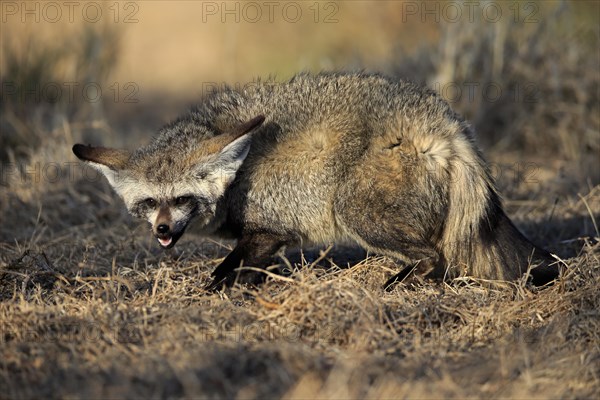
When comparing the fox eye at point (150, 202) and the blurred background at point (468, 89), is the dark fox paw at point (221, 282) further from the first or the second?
the blurred background at point (468, 89)

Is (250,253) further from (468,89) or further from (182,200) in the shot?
(468,89)

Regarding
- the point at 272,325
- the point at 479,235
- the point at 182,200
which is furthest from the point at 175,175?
the point at 479,235

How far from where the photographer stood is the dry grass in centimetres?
385

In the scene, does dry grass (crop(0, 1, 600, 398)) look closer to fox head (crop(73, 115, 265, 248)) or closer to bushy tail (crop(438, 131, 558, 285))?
bushy tail (crop(438, 131, 558, 285))

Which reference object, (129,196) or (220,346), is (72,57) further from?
(220,346)

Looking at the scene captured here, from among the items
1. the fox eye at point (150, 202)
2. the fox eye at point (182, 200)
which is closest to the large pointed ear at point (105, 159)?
the fox eye at point (150, 202)

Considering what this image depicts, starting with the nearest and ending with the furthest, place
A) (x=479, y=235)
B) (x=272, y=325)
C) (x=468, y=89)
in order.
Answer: (x=272, y=325)
(x=479, y=235)
(x=468, y=89)

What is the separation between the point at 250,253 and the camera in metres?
5.92

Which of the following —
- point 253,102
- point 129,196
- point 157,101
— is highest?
point 253,102

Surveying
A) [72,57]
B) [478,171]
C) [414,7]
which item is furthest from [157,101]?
[478,171]

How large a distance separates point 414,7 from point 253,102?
9356 mm

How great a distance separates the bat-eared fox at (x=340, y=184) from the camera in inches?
223

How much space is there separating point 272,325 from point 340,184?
1517 millimetres

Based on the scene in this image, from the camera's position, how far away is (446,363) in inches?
167
